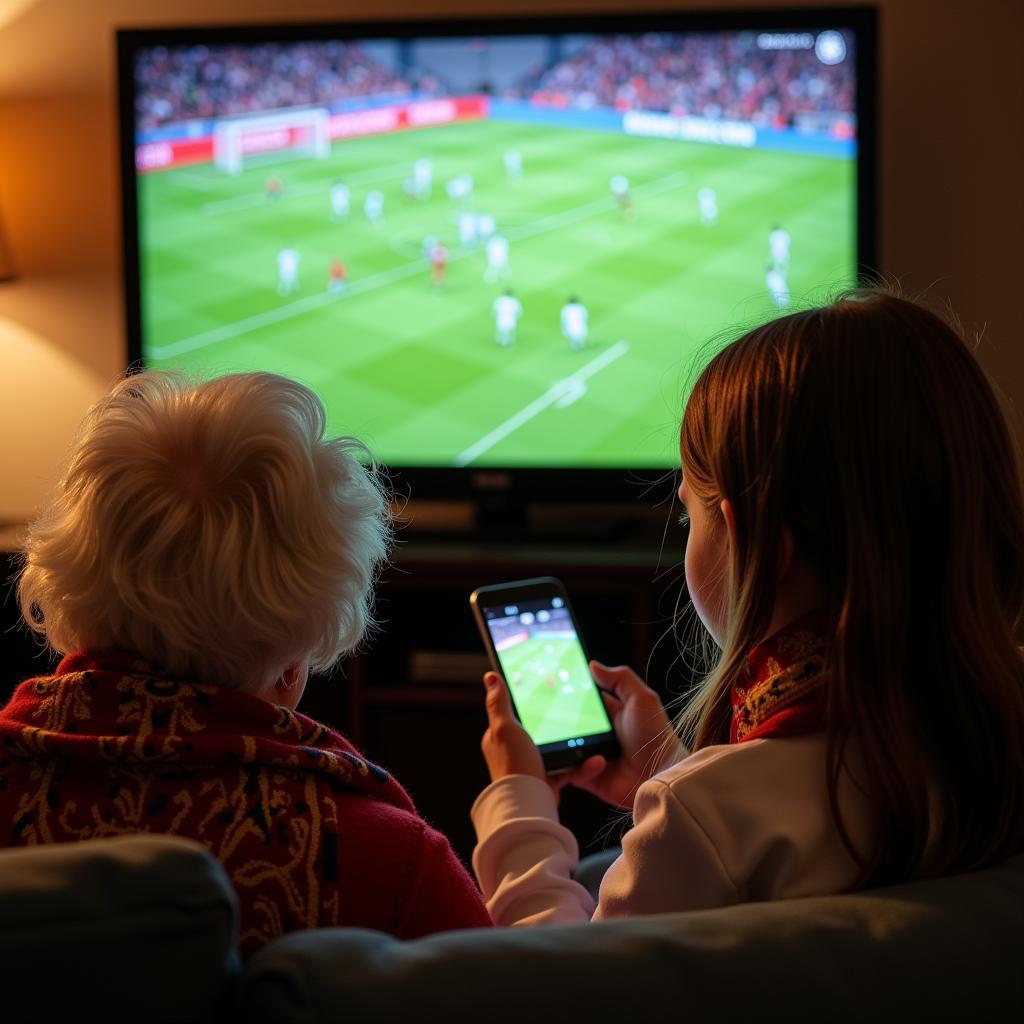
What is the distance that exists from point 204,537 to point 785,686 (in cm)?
47

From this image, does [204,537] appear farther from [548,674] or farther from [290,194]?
[290,194]

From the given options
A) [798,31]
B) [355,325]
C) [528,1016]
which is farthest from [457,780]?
[528,1016]

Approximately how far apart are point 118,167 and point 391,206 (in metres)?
0.73

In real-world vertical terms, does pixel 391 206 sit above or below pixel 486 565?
above

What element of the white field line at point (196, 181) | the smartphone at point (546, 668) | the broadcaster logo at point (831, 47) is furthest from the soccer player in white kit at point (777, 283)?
the smartphone at point (546, 668)

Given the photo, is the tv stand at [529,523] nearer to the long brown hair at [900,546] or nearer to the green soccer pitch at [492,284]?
the green soccer pitch at [492,284]

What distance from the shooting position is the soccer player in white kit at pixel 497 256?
10.5 ft

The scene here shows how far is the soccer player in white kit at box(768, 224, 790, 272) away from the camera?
3.06 m

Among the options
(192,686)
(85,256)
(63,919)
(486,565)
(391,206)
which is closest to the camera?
(63,919)

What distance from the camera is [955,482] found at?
0.96 m

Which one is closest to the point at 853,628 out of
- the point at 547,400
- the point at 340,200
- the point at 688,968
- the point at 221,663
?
the point at 688,968

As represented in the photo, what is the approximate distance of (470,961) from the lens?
0.59 metres

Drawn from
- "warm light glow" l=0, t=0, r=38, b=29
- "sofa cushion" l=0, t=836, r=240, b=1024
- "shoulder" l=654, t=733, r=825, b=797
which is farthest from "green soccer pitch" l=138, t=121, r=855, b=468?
"sofa cushion" l=0, t=836, r=240, b=1024

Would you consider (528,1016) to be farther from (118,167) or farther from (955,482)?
(118,167)
